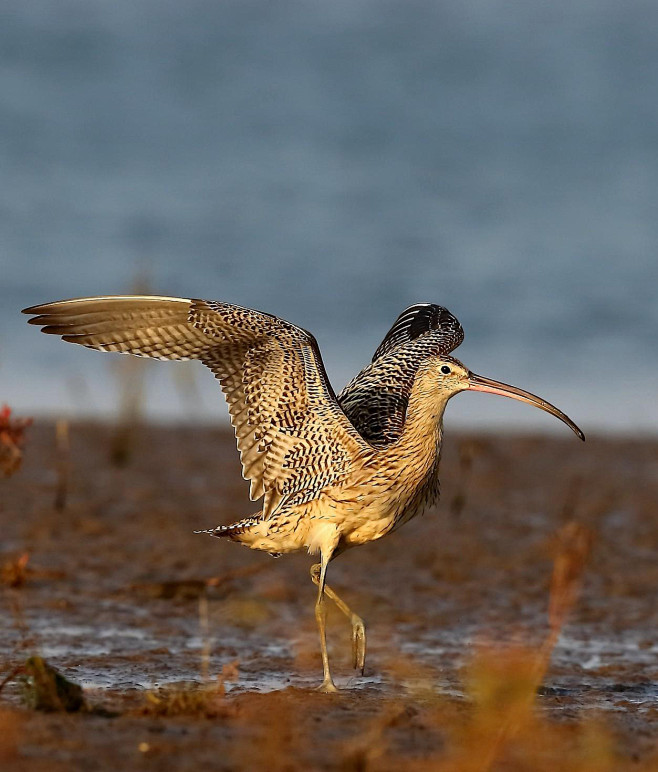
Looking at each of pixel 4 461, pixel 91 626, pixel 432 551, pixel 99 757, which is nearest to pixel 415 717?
pixel 99 757

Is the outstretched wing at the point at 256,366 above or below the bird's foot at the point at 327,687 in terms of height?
above

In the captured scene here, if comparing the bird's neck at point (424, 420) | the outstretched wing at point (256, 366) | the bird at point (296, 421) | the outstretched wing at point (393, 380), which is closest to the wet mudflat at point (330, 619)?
the bird at point (296, 421)

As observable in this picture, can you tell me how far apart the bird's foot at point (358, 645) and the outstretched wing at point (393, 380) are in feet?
3.07

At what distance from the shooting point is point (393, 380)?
315 inches

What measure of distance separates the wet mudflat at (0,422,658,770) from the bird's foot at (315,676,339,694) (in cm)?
10

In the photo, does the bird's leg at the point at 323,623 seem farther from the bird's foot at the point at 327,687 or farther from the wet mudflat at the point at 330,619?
the wet mudflat at the point at 330,619

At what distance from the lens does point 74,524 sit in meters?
10.7

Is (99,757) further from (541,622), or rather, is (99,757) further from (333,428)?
(541,622)

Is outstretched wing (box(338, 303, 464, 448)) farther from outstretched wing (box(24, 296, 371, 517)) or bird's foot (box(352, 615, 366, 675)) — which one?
bird's foot (box(352, 615, 366, 675))

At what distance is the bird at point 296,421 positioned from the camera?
7.01m

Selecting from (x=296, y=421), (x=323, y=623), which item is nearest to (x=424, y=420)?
(x=296, y=421)

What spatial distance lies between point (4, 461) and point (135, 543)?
3560mm

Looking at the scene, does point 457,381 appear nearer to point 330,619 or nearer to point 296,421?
point 296,421

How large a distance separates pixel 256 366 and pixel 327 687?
1.70 meters
